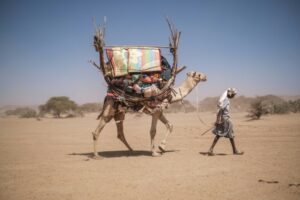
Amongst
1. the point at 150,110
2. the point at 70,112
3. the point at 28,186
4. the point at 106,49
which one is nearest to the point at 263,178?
the point at 150,110

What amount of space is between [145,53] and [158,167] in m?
3.50

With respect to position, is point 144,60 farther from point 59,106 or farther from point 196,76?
point 59,106

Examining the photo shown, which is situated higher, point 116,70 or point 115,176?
point 116,70

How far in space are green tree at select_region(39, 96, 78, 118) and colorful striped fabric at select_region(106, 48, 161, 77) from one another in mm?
32532

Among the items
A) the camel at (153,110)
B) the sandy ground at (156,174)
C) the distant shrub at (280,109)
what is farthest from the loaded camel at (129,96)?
the distant shrub at (280,109)

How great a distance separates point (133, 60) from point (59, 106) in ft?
109

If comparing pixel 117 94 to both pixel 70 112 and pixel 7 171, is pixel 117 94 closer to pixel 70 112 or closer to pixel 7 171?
pixel 7 171

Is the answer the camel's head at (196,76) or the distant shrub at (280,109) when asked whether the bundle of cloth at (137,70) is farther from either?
the distant shrub at (280,109)

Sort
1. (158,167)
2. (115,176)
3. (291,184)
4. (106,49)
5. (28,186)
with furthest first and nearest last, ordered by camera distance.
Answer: (106,49), (158,167), (115,176), (28,186), (291,184)

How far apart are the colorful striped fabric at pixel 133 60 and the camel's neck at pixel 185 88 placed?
92cm

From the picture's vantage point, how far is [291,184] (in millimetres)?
6258

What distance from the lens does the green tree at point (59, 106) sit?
41469 millimetres

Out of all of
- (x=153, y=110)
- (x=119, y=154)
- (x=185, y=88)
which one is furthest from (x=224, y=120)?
(x=119, y=154)

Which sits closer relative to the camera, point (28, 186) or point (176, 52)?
point (28, 186)
